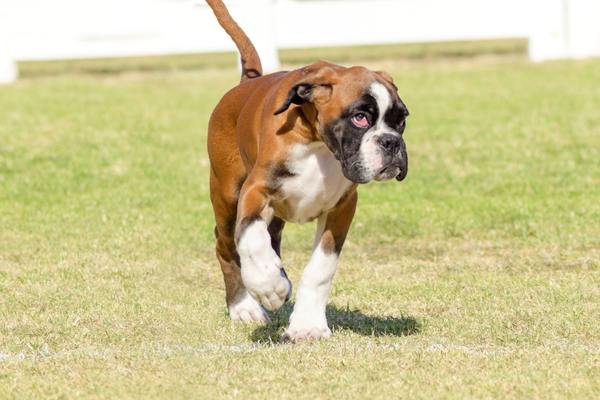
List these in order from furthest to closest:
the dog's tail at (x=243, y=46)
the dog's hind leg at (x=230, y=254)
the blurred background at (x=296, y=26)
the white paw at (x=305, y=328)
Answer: the blurred background at (x=296, y=26) < the dog's tail at (x=243, y=46) < the dog's hind leg at (x=230, y=254) < the white paw at (x=305, y=328)

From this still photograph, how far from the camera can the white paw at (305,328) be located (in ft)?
23.2

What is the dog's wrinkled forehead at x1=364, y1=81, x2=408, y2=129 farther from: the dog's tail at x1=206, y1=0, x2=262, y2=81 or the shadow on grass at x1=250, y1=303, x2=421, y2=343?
the dog's tail at x1=206, y1=0, x2=262, y2=81

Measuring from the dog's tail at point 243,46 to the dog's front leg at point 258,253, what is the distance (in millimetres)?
1571

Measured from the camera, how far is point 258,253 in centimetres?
679

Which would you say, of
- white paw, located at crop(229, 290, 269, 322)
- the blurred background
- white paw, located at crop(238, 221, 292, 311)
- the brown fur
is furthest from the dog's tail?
the blurred background

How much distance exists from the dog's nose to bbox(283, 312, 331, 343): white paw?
1018mm

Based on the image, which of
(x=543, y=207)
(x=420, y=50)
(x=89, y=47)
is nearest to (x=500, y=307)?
(x=543, y=207)

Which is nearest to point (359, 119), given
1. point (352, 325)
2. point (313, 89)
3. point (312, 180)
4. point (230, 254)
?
point (313, 89)

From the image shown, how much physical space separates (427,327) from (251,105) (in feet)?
5.02

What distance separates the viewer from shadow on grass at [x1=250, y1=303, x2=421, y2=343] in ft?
24.5

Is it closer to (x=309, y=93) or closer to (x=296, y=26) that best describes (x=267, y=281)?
(x=309, y=93)

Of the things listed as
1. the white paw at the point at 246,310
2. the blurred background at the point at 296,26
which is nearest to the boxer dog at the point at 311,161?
the white paw at the point at 246,310

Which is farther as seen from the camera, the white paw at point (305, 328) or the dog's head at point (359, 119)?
the white paw at point (305, 328)

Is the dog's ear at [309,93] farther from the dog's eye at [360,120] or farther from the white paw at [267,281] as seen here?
the white paw at [267,281]
